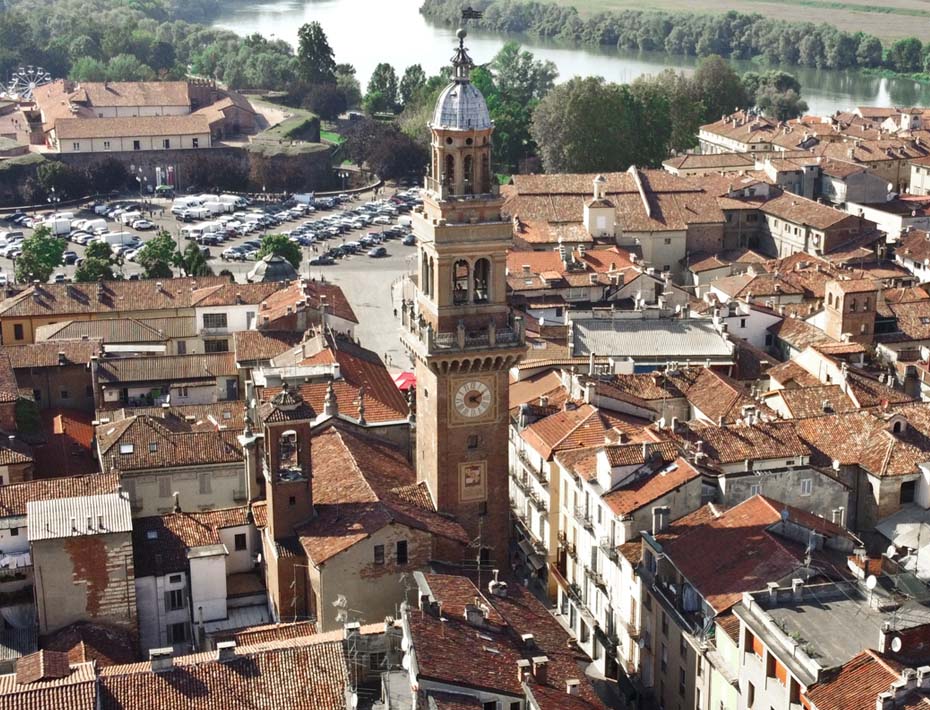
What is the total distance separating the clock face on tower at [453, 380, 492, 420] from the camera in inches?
1210

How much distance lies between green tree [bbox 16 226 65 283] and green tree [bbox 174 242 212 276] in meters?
5.99

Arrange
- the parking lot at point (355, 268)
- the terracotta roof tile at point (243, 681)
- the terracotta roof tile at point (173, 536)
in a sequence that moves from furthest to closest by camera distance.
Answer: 1. the parking lot at point (355, 268)
2. the terracotta roof tile at point (173, 536)
3. the terracotta roof tile at point (243, 681)

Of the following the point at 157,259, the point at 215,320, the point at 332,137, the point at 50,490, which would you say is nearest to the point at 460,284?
the point at 50,490

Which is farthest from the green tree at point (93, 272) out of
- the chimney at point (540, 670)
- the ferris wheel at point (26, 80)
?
the ferris wheel at point (26, 80)

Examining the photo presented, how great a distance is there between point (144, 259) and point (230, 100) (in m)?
44.2

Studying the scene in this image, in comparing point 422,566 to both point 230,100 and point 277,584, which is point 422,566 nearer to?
point 277,584

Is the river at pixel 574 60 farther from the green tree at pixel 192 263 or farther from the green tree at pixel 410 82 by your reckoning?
A: the green tree at pixel 192 263

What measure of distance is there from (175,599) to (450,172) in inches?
433

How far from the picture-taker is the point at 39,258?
66.4m

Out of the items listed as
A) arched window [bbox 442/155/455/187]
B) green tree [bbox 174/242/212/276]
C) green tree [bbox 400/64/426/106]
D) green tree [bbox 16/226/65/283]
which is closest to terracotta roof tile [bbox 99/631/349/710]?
arched window [bbox 442/155/455/187]

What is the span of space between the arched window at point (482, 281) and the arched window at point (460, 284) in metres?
0.27

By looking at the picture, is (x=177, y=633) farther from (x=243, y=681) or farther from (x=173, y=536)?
(x=243, y=681)

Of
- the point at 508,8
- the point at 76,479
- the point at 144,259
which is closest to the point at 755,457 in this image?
the point at 76,479

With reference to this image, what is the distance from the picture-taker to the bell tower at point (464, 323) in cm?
3002
